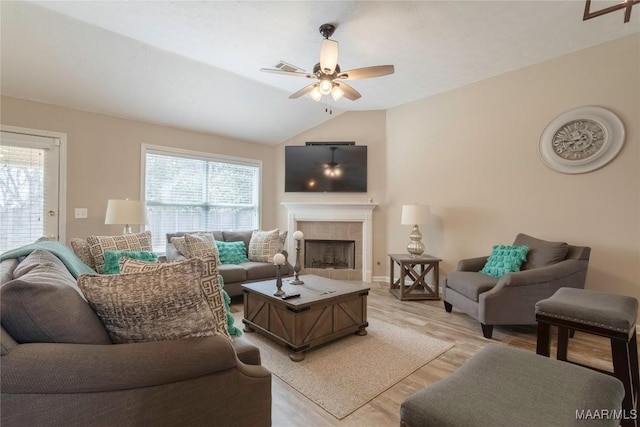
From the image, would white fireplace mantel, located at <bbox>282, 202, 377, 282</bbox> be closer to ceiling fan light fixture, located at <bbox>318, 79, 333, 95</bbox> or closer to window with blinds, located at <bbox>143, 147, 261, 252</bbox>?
window with blinds, located at <bbox>143, 147, 261, 252</bbox>

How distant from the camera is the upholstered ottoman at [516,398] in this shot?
0.90 meters

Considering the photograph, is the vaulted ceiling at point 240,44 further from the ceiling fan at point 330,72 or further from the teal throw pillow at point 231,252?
the teal throw pillow at point 231,252

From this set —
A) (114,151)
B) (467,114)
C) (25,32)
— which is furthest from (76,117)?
(467,114)

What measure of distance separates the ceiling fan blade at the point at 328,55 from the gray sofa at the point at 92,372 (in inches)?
89.3

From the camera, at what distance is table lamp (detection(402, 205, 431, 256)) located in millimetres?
4051

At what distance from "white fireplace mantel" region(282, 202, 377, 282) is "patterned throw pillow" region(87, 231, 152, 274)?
237 centimetres

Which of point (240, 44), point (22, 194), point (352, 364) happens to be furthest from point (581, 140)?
point (22, 194)

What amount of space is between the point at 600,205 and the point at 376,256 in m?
2.91

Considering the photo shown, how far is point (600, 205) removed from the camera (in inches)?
122

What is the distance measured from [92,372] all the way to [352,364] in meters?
1.78

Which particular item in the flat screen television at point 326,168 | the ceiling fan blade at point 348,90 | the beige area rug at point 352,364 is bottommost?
the beige area rug at point 352,364

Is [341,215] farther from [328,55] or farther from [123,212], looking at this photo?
[123,212]

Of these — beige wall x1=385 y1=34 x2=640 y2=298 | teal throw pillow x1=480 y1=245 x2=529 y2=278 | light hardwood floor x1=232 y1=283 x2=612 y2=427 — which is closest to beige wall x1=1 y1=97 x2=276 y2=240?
light hardwood floor x1=232 y1=283 x2=612 y2=427

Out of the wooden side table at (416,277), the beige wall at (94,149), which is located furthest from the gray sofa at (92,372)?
the beige wall at (94,149)
